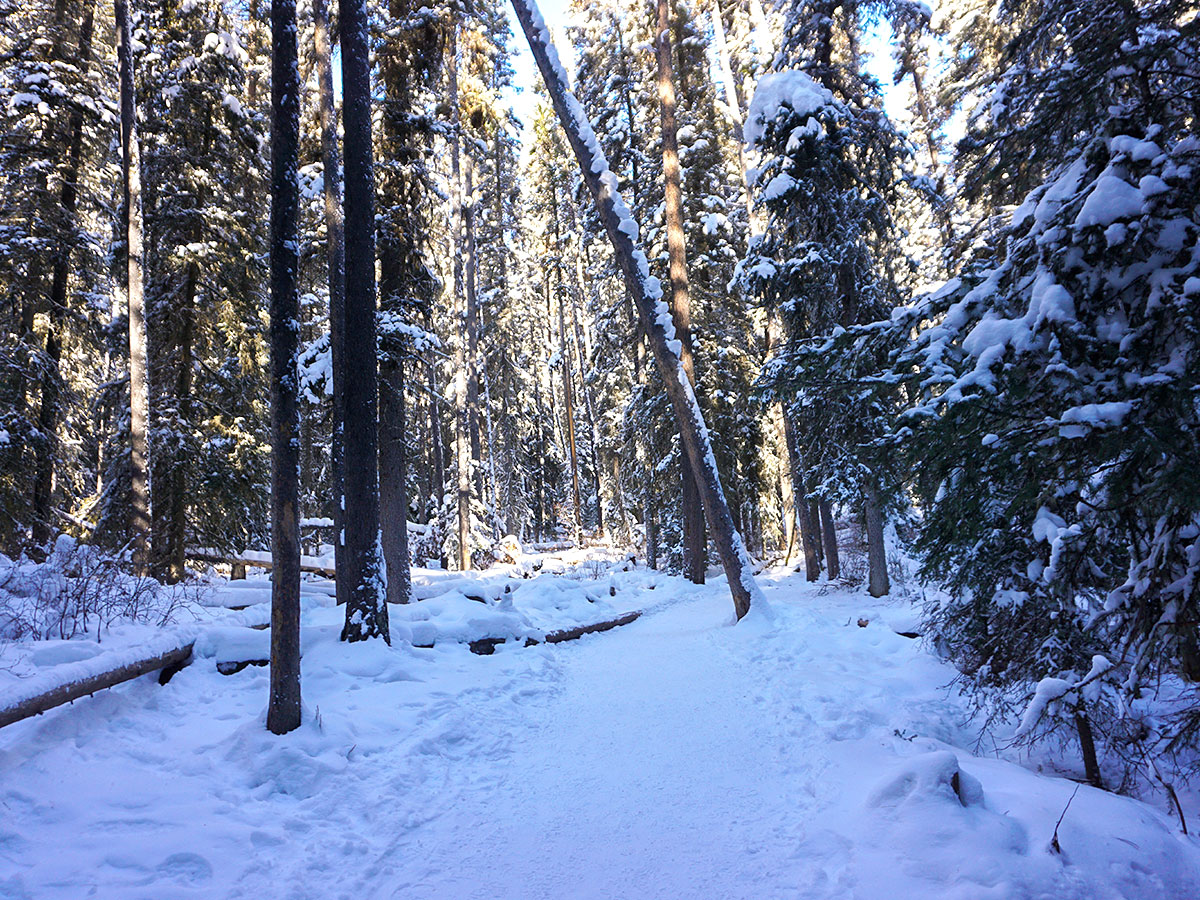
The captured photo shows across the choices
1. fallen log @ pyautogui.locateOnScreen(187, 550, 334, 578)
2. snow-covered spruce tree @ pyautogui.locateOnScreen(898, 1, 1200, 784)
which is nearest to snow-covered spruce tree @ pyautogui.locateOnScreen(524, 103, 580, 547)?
fallen log @ pyautogui.locateOnScreen(187, 550, 334, 578)

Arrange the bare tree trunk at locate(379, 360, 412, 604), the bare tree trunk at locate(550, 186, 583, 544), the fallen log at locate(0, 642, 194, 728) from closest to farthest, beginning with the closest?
the fallen log at locate(0, 642, 194, 728), the bare tree trunk at locate(379, 360, 412, 604), the bare tree trunk at locate(550, 186, 583, 544)

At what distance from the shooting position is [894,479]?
4109 millimetres

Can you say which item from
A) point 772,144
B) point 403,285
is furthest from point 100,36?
point 772,144

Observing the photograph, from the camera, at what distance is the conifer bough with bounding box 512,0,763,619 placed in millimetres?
9805

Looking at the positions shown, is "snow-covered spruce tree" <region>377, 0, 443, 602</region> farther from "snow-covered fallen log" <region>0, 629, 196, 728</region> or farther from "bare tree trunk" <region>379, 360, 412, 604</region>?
"snow-covered fallen log" <region>0, 629, 196, 728</region>

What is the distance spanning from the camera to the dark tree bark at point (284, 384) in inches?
187

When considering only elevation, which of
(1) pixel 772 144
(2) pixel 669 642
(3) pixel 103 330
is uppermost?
(1) pixel 772 144

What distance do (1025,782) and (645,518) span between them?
1981 centimetres

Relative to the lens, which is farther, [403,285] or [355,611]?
[403,285]

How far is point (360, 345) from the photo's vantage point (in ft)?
24.3

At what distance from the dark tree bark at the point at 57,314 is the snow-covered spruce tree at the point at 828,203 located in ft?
42.9

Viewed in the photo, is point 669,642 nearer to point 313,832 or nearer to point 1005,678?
point 1005,678

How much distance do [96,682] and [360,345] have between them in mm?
4354

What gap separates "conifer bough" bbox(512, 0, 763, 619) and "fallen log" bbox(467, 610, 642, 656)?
2049mm
